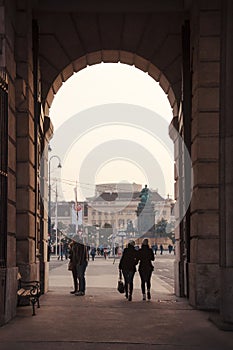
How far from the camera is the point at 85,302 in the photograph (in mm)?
18359

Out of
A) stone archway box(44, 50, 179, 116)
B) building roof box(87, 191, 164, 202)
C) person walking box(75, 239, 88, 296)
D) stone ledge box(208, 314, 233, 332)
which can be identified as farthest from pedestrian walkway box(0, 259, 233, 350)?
building roof box(87, 191, 164, 202)

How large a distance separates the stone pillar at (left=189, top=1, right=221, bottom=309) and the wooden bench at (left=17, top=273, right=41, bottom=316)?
364cm

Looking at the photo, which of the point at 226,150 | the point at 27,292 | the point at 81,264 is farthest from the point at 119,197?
the point at 226,150

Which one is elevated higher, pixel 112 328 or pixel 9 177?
pixel 9 177

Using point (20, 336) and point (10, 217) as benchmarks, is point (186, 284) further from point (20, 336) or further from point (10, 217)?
point (20, 336)

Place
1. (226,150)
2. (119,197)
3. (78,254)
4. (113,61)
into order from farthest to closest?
(119,197)
(113,61)
(78,254)
(226,150)

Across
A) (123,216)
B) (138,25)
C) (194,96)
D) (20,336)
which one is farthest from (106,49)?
(123,216)

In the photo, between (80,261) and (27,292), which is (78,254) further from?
(27,292)

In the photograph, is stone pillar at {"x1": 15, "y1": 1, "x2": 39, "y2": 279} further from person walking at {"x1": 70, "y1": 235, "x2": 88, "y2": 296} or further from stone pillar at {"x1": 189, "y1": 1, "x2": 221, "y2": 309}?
stone pillar at {"x1": 189, "y1": 1, "x2": 221, "y2": 309}

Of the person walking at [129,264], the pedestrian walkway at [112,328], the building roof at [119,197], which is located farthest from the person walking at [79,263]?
the building roof at [119,197]

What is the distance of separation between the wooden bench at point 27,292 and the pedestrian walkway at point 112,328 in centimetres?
31

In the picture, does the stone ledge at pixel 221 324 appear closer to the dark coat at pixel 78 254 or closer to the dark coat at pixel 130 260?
the dark coat at pixel 130 260

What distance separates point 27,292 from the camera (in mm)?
15961

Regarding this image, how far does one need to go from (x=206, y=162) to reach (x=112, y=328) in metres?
5.49
